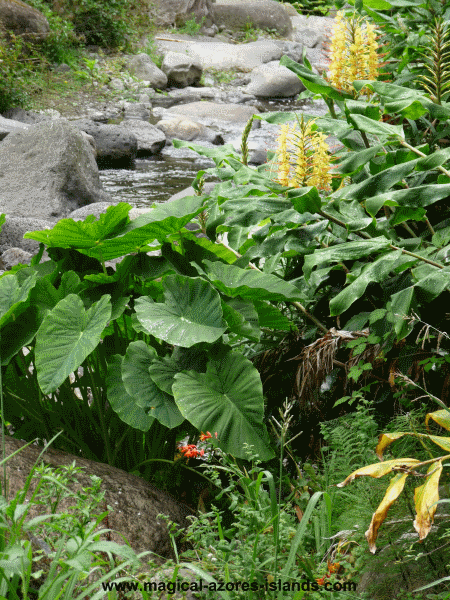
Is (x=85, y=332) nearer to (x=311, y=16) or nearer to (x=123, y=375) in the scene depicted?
(x=123, y=375)

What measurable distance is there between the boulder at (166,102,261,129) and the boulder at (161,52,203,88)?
7.16ft

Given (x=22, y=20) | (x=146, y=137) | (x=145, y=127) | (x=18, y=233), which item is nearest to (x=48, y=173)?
(x=18, y=233)

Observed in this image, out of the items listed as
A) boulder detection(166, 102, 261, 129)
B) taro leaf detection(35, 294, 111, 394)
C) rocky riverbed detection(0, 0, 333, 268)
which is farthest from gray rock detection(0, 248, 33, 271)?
boulder detection(166, 102, 261, 129)

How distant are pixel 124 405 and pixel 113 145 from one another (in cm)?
713

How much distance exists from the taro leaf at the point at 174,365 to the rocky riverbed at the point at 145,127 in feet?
4.62

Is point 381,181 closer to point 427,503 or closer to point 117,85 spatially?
point 427,503

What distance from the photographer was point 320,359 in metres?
2.04

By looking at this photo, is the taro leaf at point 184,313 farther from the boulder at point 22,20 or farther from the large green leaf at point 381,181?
the boulder at point 22,20

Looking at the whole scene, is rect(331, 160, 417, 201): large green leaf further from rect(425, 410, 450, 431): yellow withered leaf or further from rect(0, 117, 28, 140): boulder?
rect(0, 117, 28, 140): boulder

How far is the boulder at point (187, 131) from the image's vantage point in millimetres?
9859

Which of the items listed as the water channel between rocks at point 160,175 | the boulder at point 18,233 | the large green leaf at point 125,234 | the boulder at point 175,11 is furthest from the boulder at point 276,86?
the large green leaf at point 125,234

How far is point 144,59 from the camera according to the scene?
538 inches

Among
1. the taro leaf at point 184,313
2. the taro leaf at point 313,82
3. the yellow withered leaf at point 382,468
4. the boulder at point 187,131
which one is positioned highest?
the taro leaf at point 313,82

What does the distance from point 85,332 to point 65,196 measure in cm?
475
